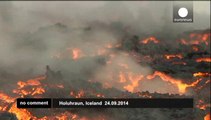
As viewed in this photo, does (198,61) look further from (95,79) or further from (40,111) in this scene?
(40,111)

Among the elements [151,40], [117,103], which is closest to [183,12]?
[117,103]

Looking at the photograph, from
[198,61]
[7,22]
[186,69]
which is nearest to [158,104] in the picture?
[7,22]

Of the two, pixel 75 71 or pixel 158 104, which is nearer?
pixel 158 104

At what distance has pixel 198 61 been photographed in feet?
76.3

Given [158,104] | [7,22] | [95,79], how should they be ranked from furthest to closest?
[95,79] → [7,22] → [158,104]

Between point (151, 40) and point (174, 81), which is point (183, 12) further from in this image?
point (151, 40)

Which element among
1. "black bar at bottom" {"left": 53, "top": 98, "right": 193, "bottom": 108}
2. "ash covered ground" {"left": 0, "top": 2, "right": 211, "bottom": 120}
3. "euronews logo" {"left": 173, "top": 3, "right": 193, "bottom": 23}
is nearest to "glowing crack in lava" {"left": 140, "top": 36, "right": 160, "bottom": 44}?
"ash covered ground" {"left": 0, "top": 2, "right": 211, "bottom": 120}

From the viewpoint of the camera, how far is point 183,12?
37.3 ft

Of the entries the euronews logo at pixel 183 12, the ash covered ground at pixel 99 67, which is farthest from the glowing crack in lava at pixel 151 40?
the euronews logo at pixel 183 12

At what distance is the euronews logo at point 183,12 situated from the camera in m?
11.2

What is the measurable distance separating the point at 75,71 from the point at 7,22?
19.8ft

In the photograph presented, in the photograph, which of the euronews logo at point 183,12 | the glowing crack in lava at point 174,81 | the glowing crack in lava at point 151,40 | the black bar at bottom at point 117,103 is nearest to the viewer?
the black bar at bottom at point 117,103

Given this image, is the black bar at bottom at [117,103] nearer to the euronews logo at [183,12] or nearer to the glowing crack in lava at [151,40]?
the euronews logo at [183,12]

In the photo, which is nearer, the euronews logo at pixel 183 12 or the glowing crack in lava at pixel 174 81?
the euronews logo at pixel 183 12
